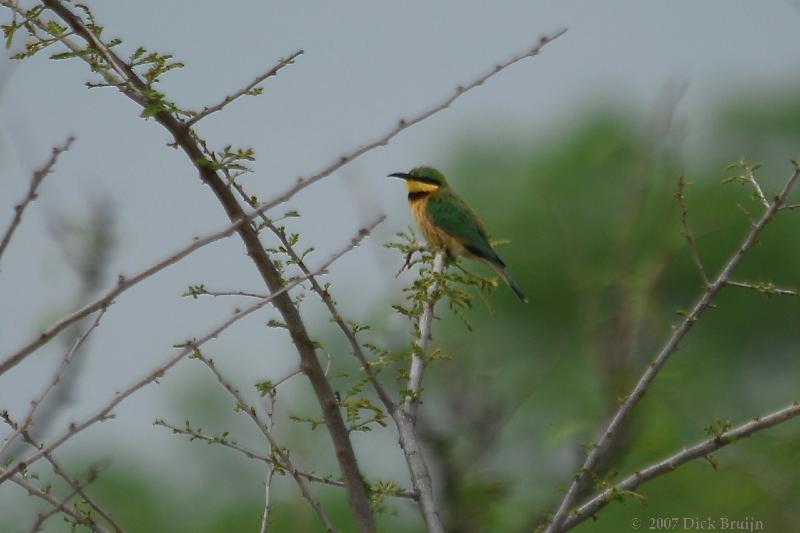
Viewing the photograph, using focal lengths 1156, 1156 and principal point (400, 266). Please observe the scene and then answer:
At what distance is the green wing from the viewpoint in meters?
5.08

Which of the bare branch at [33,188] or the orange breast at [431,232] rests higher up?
the bare branch at [33,188]

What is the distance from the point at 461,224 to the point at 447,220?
0.08 m

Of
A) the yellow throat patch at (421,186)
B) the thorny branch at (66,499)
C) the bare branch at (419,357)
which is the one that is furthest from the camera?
the yellow throat patch at (421,186)

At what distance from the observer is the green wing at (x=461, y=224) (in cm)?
508

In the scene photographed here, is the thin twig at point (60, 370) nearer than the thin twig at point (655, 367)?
Yes

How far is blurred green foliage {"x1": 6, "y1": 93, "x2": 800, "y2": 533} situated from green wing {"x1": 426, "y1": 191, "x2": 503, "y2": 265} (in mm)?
526

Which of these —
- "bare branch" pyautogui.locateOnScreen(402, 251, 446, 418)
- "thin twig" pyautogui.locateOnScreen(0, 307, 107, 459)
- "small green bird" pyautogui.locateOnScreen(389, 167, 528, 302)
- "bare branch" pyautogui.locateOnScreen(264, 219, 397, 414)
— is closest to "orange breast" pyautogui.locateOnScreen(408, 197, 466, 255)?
"small green bird" pyautogui.locateOnScreen(389, 167, 528, 302)

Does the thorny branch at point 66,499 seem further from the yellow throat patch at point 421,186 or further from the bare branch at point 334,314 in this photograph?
the yellow throat patch at point 421,186

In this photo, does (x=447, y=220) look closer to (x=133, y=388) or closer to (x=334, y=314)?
(x=334, y=314)

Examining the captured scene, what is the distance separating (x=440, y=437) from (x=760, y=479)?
189 centimetres

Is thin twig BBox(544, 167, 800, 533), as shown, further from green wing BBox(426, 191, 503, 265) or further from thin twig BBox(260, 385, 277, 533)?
green wing BBox(426, 191, 503, 265)

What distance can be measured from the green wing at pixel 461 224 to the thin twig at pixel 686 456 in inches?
102

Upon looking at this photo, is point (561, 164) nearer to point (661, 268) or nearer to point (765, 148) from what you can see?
point (765, 148)

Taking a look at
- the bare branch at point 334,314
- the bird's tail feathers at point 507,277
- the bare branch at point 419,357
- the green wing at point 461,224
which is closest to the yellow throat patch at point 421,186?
the green wing at point 461,224
